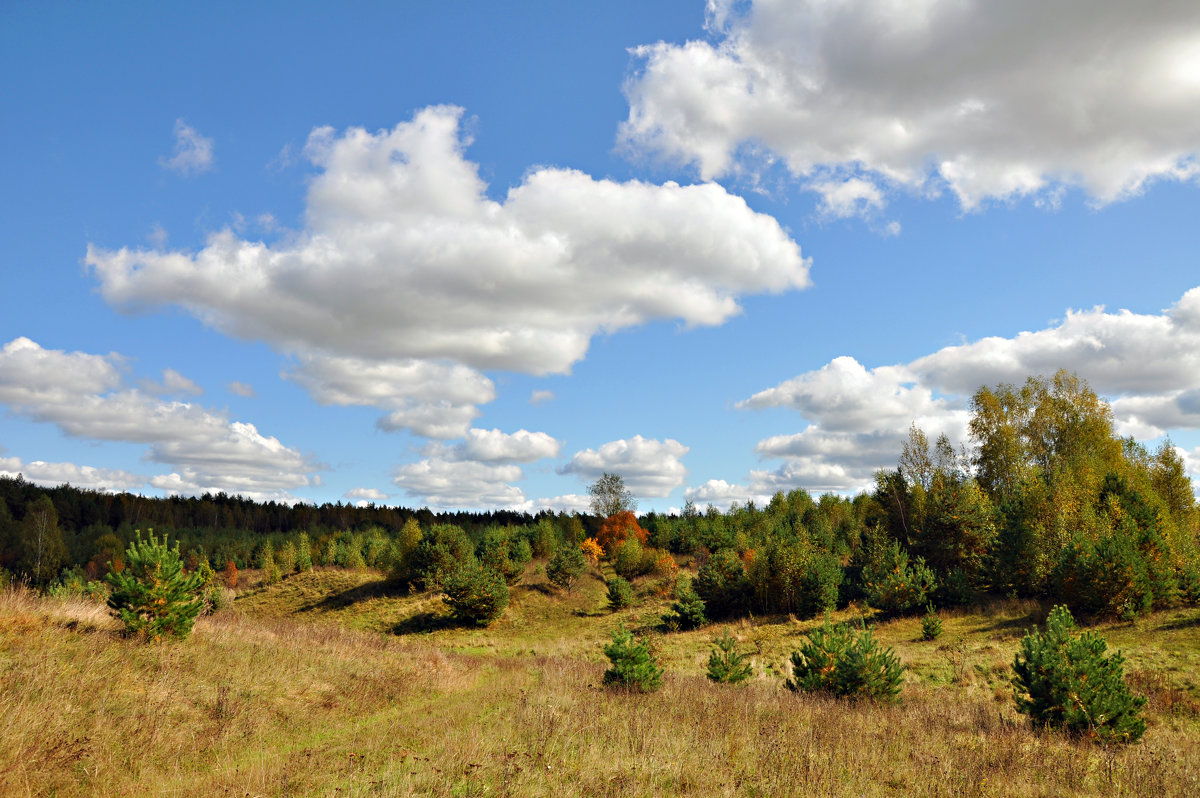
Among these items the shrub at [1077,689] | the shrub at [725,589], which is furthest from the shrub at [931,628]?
the shrub at [1077,689]

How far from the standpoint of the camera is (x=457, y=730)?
12102mm

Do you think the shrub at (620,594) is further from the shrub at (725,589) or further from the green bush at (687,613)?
the green bush at (687,613)

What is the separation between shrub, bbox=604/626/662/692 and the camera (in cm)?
1562

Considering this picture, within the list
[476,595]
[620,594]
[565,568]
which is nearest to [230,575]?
[565,568]

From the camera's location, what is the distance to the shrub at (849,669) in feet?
49.8

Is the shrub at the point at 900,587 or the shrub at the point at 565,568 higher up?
the shrub at the point at 900,587

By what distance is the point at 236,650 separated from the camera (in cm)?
1666

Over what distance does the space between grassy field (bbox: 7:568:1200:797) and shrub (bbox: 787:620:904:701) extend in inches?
38.5

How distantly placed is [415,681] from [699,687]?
8464 millimetres

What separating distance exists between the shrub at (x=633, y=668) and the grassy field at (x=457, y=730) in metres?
0.76

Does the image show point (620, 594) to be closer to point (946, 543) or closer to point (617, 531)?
point (946, 543)

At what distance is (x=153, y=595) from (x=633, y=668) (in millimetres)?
12629

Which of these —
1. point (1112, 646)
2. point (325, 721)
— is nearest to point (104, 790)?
point (325, 721)

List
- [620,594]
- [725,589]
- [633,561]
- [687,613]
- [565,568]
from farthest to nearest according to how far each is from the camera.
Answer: [633,561]
[565,568]
[620,594]
[725,589]
[687,613]
